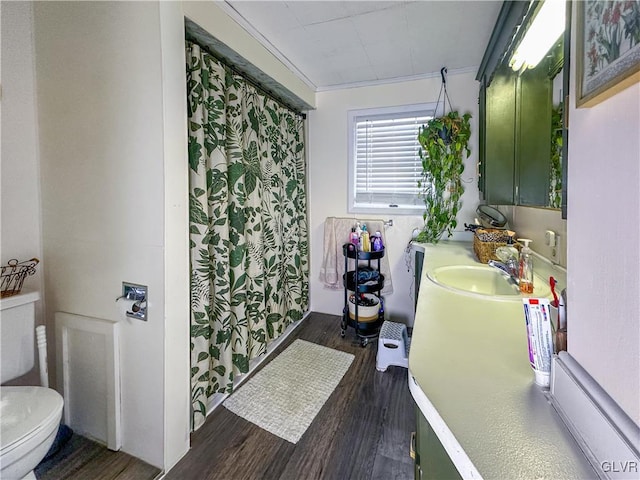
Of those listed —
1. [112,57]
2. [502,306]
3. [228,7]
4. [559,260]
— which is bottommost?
Result: [502,306]

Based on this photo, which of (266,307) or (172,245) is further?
(266,307)

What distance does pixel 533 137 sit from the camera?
1.50 meters

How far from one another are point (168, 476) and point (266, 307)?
44.6 inches

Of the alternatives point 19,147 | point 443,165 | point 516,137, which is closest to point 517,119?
point 516,137

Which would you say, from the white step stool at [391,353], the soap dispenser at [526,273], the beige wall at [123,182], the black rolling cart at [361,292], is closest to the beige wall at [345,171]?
the black rolling cart at [361,292]

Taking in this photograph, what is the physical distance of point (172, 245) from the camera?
1.27m

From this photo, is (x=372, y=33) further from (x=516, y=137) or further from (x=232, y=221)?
(x=232, y=221)

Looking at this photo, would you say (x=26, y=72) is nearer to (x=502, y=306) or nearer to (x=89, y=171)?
(x=89, y=171)

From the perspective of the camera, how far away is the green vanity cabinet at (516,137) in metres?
1.41

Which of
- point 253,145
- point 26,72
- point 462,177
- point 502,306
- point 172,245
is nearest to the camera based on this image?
point 502,306

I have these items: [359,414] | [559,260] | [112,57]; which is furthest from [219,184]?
[559,260]

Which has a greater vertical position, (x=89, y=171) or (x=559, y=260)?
(x=89, y=171)

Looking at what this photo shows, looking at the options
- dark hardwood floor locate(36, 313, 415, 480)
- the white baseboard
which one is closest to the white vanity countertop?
the white baseboard

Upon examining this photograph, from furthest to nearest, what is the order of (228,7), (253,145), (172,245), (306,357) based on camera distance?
(306,357), (253,145), (228,7), (172,245)
